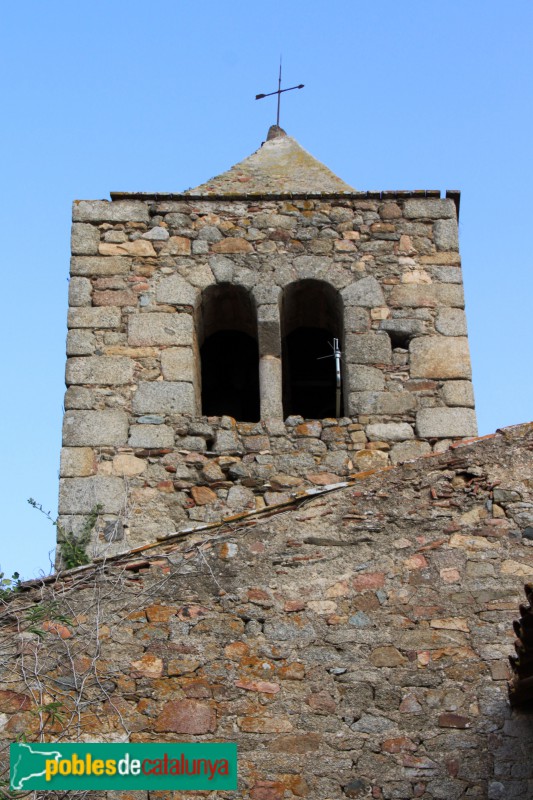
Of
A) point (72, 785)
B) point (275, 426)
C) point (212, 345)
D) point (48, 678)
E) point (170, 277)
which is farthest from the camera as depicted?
point (212, 345)

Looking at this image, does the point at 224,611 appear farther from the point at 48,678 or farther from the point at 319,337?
the point at 319,337

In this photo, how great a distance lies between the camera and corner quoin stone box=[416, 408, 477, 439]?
974 cm

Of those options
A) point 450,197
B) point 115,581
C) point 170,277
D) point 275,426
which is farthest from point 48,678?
point 450,197

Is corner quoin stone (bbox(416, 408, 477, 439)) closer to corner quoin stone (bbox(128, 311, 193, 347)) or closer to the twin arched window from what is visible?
the twin arched window

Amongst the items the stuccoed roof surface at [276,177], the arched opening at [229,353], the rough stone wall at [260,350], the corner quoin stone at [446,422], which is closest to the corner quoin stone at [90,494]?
the rough stone wall at [260,350]

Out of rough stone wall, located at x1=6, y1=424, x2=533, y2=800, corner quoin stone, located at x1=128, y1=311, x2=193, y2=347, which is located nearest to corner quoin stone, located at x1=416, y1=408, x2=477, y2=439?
corner quoin stone, located at x1=128, y1=311, x2=193, y2=347

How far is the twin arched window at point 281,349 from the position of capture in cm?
1058

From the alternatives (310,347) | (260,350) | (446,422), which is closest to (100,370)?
(260,350)

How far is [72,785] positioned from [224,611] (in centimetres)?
114

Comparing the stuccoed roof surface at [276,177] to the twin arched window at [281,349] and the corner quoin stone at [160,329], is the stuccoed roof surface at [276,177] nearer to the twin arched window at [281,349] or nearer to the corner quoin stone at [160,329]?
the twin arched window at [281,349]

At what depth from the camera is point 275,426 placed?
9562 millimetres

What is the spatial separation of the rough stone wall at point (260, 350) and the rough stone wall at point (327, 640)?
224cm

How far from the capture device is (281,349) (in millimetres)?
10523

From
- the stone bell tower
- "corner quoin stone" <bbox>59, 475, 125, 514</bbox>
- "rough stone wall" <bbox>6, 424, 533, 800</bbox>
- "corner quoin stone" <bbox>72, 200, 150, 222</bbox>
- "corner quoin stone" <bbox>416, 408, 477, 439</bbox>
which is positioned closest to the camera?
"rough stone wall" <bbox>6, 424, 533, 800</bbox>
